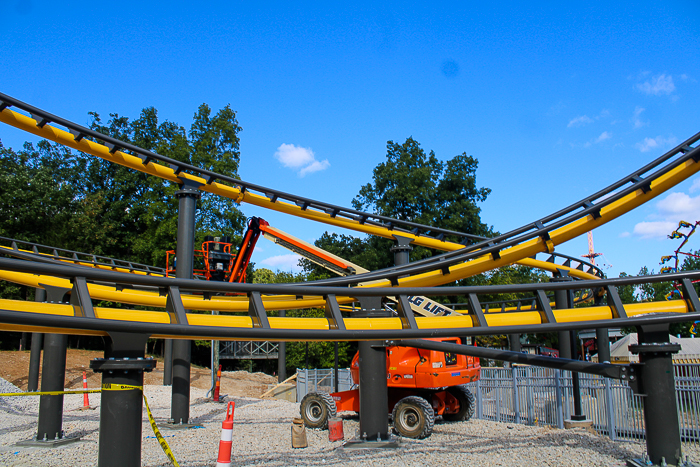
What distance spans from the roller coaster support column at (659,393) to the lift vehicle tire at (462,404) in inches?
254

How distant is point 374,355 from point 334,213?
187 inches

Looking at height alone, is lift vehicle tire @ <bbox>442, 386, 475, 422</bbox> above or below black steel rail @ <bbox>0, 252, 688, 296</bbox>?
below

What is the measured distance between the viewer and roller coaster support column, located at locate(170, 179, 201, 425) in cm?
1076

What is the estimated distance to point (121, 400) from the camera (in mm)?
4406

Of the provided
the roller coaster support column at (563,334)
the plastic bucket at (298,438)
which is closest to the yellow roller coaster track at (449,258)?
the plastic bucket at (298,438)

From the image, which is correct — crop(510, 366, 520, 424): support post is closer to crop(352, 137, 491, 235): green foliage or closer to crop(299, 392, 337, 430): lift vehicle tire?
crop(299, 392, 337, 430): lift vehicle tire

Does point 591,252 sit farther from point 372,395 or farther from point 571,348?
point 372,395

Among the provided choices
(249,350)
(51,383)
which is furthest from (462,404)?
(249,350)

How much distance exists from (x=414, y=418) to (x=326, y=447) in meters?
2.18

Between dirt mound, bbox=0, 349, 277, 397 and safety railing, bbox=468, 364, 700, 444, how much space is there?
39.8 feet

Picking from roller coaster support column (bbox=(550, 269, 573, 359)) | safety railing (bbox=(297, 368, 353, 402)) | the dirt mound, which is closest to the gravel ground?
roller coaster support column (bbox=(550, 269, 573, 359))

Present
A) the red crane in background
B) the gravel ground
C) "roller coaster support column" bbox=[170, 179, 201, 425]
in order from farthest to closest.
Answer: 1. the red crane in background
2. "roller coaster support column" bbox=[170, 179, 201, 425]
3. the gravel ground

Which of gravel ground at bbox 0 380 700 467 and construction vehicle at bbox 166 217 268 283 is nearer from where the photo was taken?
gravel ground at bbox 0 380 700 467

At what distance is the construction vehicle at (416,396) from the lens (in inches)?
408
